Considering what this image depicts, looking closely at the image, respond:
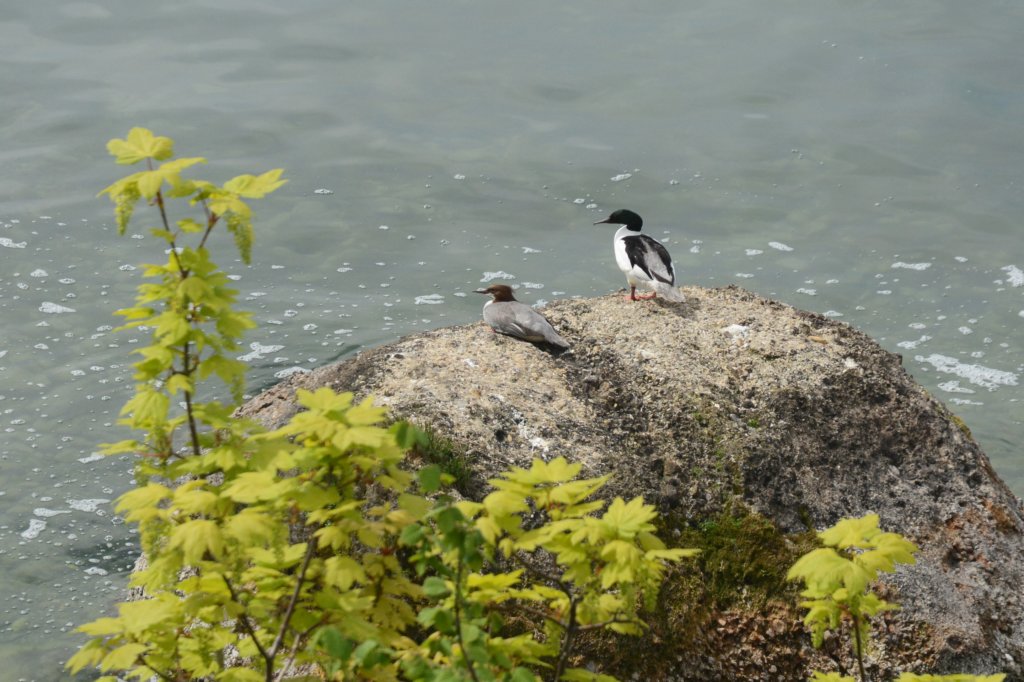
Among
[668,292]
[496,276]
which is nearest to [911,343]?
[496,276]

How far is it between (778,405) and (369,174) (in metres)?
9.01

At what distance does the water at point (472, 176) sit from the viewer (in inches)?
420

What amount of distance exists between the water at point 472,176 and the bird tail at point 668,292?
4.10 m

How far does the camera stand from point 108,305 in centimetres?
1174

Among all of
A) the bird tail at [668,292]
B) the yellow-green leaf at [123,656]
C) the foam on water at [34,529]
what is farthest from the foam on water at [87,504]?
the yellow-green leaf at [123,656]

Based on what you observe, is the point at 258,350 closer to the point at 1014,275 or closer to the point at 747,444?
the point at 747,444

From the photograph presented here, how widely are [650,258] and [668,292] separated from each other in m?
0.57

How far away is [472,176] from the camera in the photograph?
1440 cm

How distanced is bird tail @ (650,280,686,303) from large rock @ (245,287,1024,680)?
30 centimetres

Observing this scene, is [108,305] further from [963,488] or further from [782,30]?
[782,30]

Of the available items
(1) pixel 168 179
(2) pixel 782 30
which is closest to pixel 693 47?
(2) pixel 782 30

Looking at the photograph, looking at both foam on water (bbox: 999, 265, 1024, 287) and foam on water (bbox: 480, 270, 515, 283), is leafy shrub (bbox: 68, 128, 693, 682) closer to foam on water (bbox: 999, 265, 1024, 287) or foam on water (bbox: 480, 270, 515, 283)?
foam on water (bbox: 480, 270, 515, 283)

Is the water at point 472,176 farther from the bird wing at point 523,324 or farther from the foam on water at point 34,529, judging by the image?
the bird wing at point 523,324

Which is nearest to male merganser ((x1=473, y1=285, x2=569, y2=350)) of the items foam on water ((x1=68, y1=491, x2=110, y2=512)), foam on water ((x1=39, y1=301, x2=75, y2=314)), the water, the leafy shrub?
the leafy shrub
